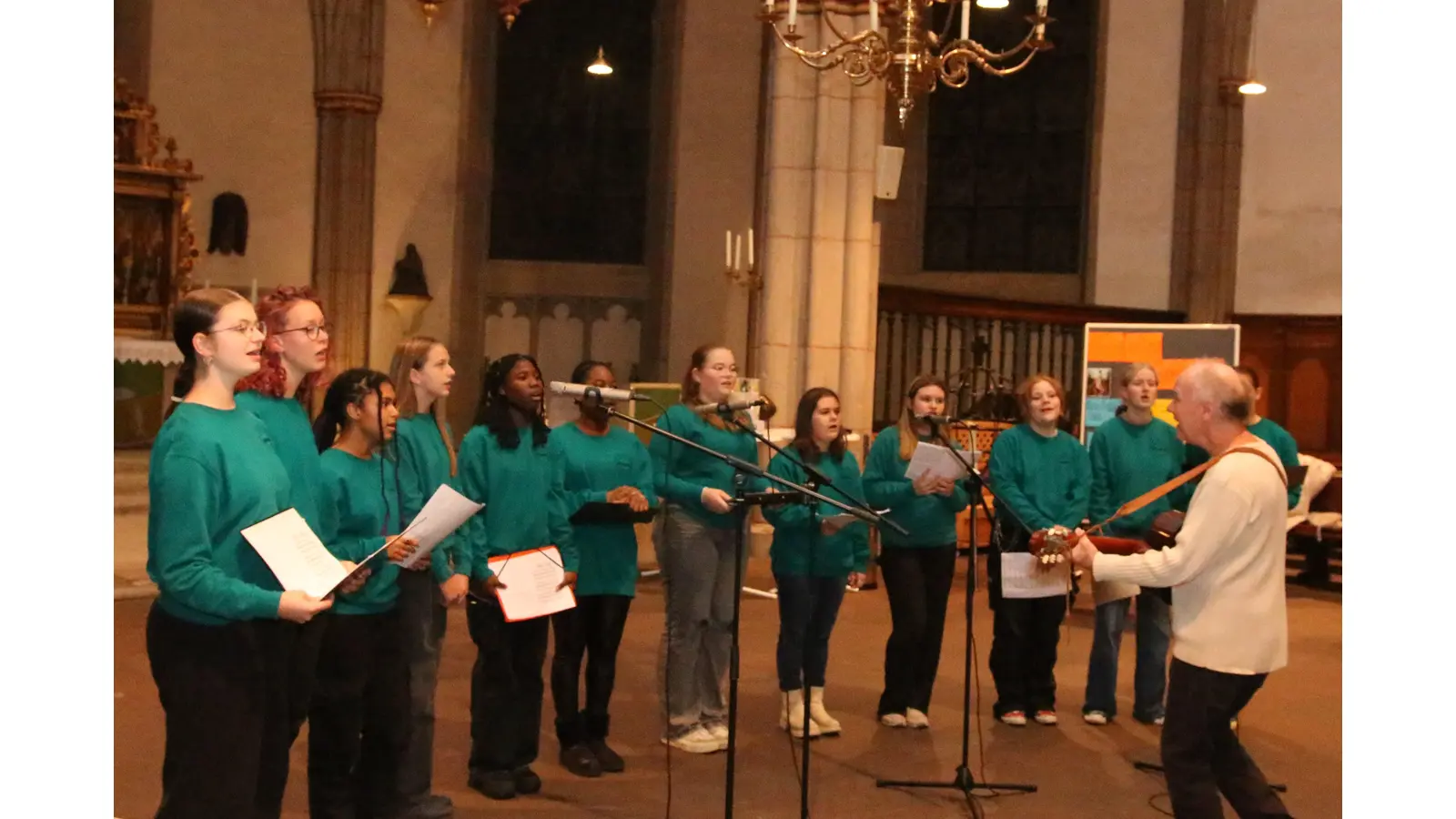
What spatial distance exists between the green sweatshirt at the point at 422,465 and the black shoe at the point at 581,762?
3.39 feet

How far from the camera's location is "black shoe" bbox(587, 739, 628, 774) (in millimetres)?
5102

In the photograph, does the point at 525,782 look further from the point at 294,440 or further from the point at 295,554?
the point at 295,554

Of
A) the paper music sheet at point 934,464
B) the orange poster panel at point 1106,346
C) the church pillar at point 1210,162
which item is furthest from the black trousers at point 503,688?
the church pillar at point 1210,162

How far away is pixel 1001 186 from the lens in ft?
48.9

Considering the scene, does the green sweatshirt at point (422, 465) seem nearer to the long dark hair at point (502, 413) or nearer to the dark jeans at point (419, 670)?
the dark jeans at point (419, 670)

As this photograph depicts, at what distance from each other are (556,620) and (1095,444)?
2.57 metres

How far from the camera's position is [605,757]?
203 inches

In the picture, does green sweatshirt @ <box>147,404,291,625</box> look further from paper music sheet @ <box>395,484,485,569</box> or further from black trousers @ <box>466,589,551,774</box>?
black trousers @ <box>466,589,551,774</box>

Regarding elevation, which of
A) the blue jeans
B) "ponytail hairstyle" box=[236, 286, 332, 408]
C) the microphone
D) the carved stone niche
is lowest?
the blue jeans

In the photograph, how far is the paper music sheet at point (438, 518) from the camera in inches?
145

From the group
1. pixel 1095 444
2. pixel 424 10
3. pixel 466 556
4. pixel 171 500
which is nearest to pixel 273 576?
pixel 171 500

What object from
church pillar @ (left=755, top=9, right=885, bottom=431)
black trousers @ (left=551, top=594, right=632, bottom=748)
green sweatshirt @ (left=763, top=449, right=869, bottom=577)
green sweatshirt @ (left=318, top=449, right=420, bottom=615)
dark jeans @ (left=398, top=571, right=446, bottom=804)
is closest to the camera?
green sweatshirt @ (left=318, top=449, right=420, bottom=615)

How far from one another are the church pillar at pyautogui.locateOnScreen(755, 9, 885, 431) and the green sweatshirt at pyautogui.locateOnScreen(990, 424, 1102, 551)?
3.78m

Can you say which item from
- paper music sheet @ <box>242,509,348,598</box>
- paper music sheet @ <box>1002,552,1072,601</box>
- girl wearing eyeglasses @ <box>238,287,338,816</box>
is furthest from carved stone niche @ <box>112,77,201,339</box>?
paper music sheet @ <box>242,509,348,598</box>
